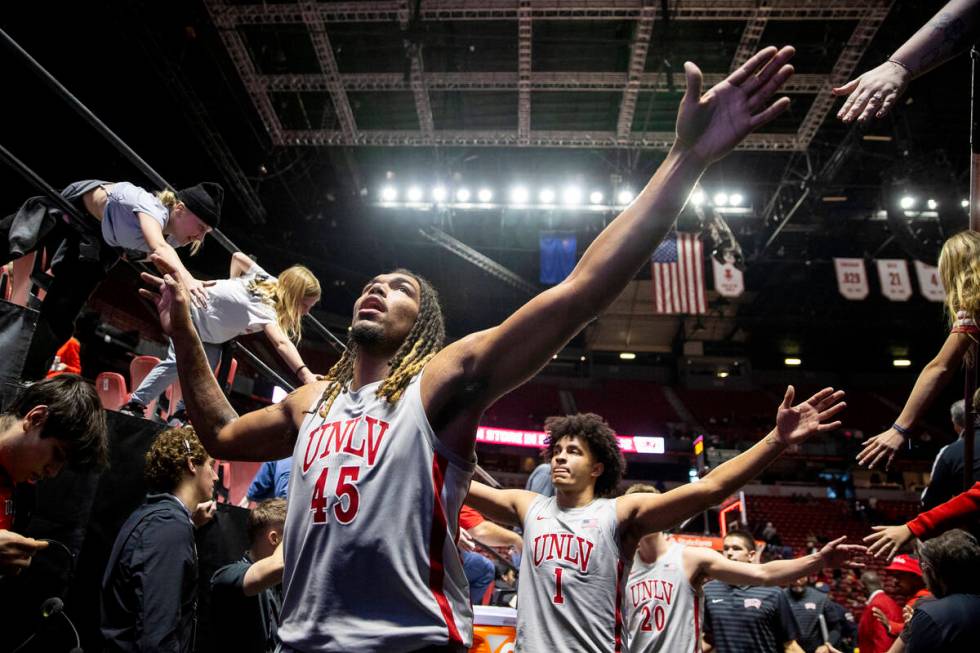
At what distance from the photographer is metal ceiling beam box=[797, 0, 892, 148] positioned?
24.3 ft

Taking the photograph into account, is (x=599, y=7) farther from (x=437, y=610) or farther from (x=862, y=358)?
(x=862, y=358)

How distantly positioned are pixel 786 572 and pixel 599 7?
6849mm

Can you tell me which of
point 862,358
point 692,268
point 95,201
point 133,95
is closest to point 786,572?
point 95,201

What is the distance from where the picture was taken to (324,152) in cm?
1202

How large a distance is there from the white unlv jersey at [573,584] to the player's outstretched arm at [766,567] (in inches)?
39.5

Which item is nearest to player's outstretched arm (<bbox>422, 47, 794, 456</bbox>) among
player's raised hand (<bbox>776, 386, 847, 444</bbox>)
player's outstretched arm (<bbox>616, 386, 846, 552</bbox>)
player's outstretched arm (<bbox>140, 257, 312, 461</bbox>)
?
player's outstretched arm (<bbox>140, 257, 312, 461</bbox>)

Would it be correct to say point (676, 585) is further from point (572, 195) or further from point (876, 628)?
point (572, 195)

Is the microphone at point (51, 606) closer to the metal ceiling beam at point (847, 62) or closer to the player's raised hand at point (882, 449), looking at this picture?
the player's raised hand at point (882, 449)

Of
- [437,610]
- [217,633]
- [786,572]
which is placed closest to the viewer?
[437,610]

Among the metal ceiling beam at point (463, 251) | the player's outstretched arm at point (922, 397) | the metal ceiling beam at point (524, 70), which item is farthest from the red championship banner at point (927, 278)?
the player's outstretched arm at point (922, 397)

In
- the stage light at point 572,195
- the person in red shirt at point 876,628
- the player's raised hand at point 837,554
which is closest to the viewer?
the player's raised hand at point 837,554

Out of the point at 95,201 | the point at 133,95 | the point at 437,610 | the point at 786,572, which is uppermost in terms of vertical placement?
the point at 133,95

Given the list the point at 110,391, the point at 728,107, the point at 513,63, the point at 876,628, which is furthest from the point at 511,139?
the point at 728,107

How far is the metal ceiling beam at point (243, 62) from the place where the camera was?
8.05 metres
